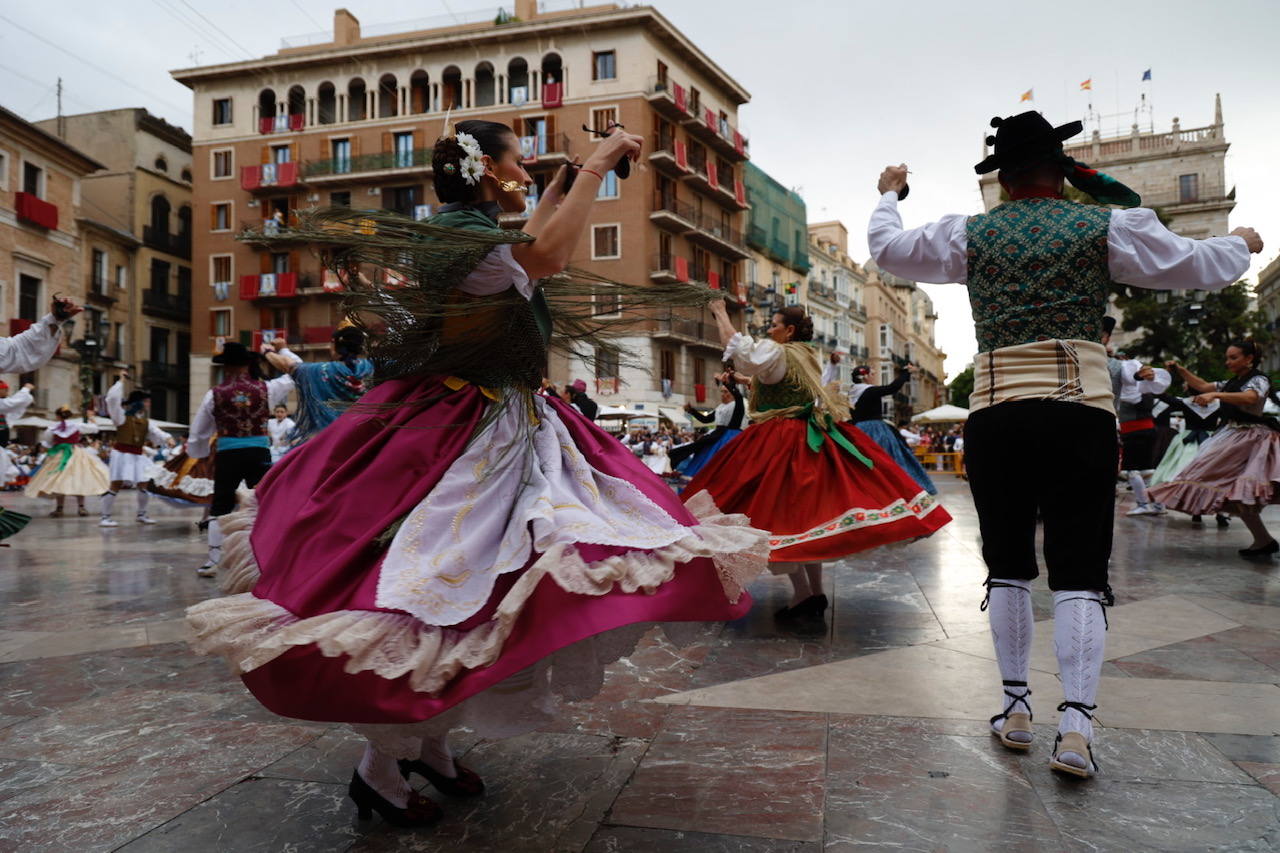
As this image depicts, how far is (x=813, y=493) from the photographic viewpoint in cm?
488

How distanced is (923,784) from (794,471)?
98.2 inches

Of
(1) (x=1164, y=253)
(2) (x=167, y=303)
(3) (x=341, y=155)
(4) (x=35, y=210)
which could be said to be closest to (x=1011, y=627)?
(1) (x=1164, y=253)

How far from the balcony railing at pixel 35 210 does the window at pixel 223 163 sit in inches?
307

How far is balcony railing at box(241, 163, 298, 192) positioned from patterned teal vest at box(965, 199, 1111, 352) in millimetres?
37733

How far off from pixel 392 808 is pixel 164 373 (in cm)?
4178

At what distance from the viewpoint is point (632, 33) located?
34188mm

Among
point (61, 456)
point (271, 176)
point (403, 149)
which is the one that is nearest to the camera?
point (61, 456)

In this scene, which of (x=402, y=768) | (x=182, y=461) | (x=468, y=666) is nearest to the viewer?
(x=468, y=666)

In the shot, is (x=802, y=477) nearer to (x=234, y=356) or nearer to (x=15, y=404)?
(x=234, y=356)

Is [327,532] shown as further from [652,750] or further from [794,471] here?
[794,471]

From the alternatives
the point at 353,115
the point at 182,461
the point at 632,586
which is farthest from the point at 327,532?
the point at 353,115

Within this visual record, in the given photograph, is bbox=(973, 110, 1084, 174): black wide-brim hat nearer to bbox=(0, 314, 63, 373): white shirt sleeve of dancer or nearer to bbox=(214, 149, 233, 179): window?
bbox=(0, 314, 63, 373): white shirt sleeve of dancer

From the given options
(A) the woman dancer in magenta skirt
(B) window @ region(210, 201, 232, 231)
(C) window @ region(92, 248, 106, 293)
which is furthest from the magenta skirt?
(B) window @ region(210, 201, 232, 231)

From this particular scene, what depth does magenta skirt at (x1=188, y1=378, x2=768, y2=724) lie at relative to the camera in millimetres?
1899
